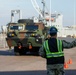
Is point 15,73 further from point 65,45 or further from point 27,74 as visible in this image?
point 65,45

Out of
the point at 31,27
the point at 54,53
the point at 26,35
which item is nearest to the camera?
the point at 54,53

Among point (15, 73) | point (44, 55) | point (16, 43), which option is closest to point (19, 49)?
point (16, 43)

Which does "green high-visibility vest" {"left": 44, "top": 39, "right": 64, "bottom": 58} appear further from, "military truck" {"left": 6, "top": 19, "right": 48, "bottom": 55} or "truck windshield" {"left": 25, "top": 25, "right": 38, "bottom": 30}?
"truck windshield" {"left": 25, "top": 25, "right": 38, "bottom": 30}

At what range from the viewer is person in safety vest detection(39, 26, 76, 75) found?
6.34m

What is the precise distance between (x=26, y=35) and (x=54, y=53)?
1664 centimetres

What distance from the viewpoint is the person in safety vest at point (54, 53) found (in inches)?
250

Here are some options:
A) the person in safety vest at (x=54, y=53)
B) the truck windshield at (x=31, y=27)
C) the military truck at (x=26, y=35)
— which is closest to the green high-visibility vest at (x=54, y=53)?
the person in safety vest at (x=54, y=53)

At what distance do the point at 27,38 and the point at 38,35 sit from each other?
79 centimetres

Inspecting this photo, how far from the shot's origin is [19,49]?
80.2ft

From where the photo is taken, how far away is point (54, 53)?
6.42m

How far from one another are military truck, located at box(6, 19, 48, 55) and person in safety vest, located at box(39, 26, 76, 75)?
15.8 meters

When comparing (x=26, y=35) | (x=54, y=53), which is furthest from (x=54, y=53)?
(x=26, y=35)

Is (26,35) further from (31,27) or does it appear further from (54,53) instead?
(54,53)

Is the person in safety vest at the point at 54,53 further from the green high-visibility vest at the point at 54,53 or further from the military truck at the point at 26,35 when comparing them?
the military truck at the point at 26,35
